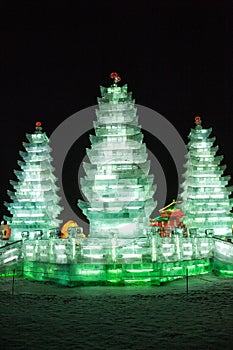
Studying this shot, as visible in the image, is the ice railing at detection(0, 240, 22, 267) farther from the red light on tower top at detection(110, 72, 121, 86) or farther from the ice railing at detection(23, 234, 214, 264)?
the red light on tower top at detection(110, 72, 121, 86)

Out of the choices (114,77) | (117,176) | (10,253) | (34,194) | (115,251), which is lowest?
(10,253)

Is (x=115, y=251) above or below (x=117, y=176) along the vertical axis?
below

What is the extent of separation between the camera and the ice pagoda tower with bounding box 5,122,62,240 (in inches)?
1423

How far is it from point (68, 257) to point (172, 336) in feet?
33.5

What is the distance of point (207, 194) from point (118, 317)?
94.4 ft

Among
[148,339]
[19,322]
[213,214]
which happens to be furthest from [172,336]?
[213,214]

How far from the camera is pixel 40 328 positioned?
9609mm

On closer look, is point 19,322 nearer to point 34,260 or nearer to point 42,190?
point 34,260

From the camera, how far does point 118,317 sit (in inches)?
426

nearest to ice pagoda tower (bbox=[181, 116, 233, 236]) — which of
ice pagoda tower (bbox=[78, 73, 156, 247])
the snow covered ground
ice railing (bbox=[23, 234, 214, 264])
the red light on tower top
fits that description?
ice pagoda tower (bbox=[78, 73, 156, 247])

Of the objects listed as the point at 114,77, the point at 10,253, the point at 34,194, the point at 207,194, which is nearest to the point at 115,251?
the point at 10,253

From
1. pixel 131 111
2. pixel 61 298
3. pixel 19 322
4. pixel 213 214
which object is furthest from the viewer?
pixel 213 214

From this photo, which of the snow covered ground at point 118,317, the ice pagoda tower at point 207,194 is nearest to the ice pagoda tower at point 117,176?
the snow covered ground at point 118,317

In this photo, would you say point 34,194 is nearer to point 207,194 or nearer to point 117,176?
point 117,176
